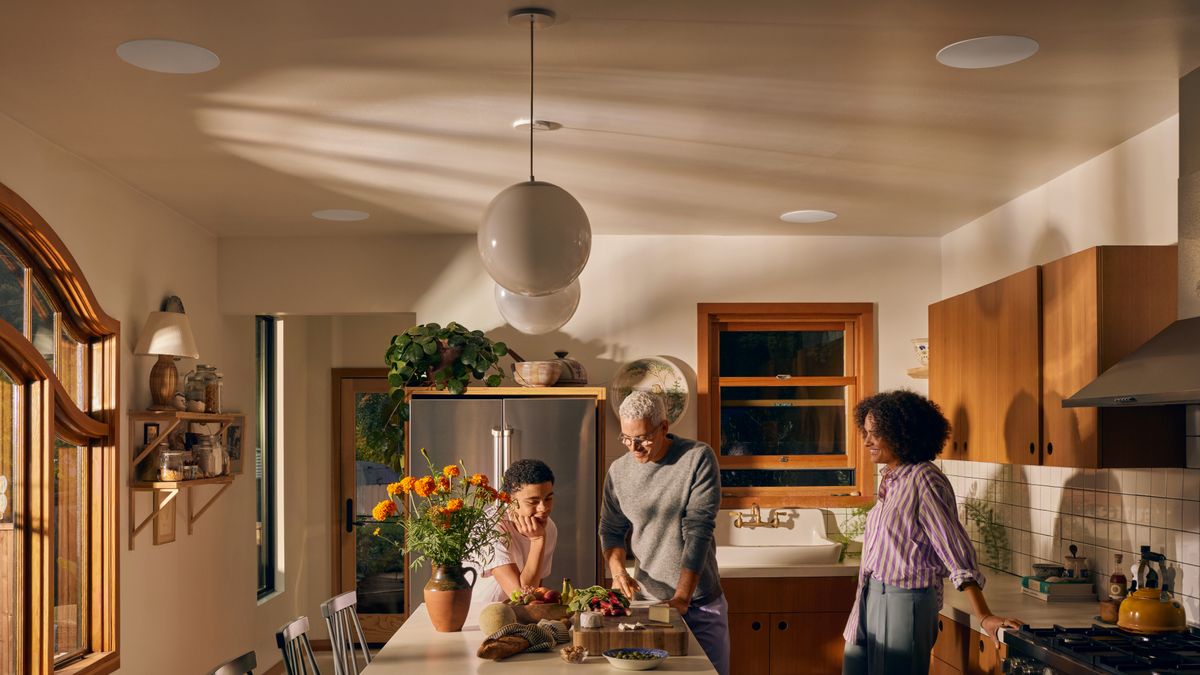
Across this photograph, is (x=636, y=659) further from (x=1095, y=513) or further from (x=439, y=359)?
(x=439, y=359)

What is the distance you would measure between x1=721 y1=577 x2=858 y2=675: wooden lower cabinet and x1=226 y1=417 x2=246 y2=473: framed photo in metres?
2.80

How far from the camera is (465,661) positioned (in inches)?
114

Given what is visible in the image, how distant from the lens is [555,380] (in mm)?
5527

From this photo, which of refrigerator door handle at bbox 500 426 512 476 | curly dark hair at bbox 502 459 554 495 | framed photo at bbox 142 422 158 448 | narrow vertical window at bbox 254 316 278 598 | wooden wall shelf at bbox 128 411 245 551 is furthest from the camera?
narrow vertical window at bbox 254 316 278 598

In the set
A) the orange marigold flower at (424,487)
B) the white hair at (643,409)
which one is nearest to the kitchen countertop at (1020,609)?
the white hair at (643,409)

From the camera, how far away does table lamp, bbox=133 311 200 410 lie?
16.3ft

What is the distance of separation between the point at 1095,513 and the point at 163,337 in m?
4.01

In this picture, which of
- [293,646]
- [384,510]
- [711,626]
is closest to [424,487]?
[384,510]

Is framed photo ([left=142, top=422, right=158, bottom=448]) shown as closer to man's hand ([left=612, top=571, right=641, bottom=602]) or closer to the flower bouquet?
the flower bouquet

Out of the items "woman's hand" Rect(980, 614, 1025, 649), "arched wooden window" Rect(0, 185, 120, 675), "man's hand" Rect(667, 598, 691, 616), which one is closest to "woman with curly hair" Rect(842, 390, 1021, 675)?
"woman's hand" Rect(980, 614, 1025, 649)

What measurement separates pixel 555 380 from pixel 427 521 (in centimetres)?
234

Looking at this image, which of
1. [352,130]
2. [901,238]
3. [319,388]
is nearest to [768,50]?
[352,130]

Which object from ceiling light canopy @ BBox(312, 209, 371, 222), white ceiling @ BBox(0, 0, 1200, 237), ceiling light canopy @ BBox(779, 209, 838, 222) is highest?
white ceiling @ BBox(0, 0, 1200, 237)

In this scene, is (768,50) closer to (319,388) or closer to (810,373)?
(810,373)
